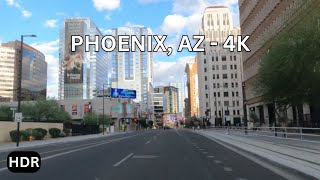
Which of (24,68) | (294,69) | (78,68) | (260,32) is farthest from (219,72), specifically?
(294,69)

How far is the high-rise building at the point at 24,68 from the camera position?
209 ft

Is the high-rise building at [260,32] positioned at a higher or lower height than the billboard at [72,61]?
lower

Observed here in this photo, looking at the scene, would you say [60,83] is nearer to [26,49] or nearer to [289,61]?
[26,49]

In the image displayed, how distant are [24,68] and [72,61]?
87.7m

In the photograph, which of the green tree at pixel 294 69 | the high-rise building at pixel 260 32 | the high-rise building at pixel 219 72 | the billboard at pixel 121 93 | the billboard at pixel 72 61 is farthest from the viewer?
the high-rise building at pixel 219 72

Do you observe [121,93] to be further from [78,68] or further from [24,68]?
[24,68]

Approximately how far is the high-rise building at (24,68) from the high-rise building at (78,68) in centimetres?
4941

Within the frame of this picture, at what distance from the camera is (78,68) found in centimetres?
15100

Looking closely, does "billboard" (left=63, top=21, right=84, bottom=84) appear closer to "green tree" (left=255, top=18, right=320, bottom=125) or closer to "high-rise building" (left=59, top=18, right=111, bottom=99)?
"high-rise building" (left=59, top=18, right=111, bottom=99)

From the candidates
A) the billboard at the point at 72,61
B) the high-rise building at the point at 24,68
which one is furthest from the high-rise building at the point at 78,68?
the high-rise building at the point at 24,68

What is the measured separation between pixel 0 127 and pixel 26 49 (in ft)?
87.6

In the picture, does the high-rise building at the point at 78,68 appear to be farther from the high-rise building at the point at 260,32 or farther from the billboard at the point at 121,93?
the high-rise building at the point at 260,32

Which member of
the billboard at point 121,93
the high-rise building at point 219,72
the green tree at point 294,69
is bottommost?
the green tree at point 294,69

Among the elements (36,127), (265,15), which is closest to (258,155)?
(36,127)
